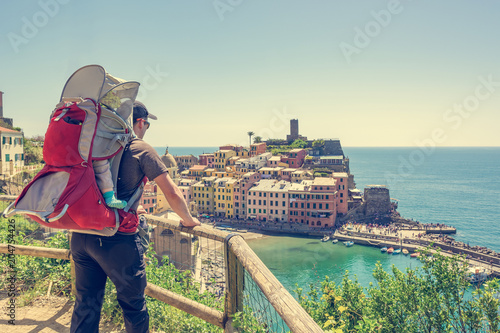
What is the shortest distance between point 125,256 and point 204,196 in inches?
1515

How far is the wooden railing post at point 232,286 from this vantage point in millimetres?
2162

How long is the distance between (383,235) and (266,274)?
3412cm

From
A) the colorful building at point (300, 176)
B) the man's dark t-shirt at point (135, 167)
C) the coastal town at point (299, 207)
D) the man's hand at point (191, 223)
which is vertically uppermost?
the man's dark t-shirt at point (135, 167)

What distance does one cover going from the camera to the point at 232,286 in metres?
2.21

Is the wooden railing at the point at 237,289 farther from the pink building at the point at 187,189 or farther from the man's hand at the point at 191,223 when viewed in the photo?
the pink building at the point at 187,189

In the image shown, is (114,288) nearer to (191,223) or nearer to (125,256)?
(191,223)

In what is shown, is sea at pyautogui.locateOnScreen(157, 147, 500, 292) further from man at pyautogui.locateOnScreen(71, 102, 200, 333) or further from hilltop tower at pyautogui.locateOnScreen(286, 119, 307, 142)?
hilltop tower at pyautogui.locateOnScreen(286, 119, 307, 142)

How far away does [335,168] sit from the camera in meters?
Result: 45.8

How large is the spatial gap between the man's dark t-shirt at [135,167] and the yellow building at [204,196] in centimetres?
3803

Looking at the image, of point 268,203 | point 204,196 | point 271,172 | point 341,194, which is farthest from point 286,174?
point 204,196

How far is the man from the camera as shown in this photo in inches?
68.3

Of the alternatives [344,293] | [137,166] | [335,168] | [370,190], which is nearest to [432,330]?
[344,293]

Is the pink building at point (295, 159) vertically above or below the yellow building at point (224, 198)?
above

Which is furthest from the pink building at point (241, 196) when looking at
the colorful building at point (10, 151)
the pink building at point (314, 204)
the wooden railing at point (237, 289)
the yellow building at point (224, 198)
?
the wooden railing at point (237, 289)
